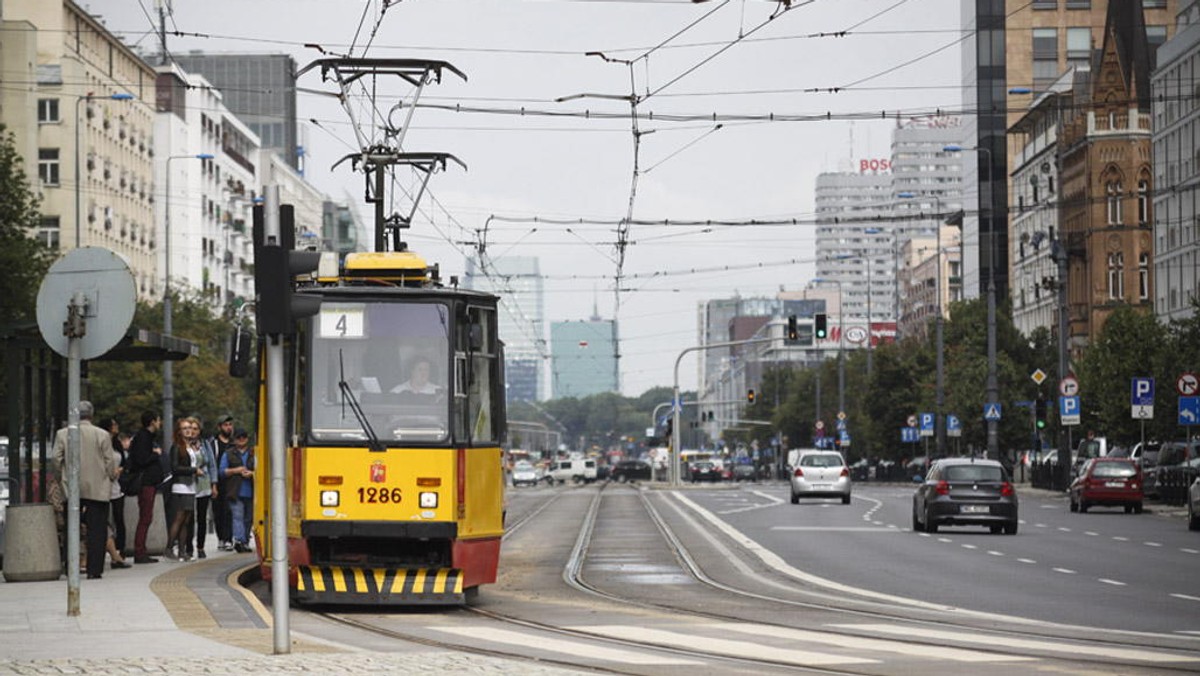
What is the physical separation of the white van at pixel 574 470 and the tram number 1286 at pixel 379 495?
132 meters

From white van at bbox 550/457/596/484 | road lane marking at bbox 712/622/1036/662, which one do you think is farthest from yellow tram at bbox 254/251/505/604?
white van at bbox 550/457/596/484

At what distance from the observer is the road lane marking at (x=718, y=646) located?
15.1m

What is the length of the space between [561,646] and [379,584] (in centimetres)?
461

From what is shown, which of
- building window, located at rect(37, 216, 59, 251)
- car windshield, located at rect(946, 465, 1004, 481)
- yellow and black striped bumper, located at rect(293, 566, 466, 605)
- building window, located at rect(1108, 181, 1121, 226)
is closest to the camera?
yellow and black striped bumper, located at rect(293, 566, 466, 605)

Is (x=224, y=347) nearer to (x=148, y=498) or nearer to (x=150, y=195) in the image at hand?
(x=150, y=195)

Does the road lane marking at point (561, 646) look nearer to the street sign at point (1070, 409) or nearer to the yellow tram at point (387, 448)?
the yellow tram at point (387, 448)

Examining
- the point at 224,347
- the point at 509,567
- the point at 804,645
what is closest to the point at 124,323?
the point at 804,645

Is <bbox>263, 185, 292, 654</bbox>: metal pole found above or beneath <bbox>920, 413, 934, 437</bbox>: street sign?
beneath

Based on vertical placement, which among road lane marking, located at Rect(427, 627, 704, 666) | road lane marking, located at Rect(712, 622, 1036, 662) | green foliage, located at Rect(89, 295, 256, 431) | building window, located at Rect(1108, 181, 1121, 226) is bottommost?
road lane marking, located at Rect(712, 622, 1036, 662)

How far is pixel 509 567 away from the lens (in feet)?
95.4

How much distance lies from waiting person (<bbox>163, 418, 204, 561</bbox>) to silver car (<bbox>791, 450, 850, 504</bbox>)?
36225 mm

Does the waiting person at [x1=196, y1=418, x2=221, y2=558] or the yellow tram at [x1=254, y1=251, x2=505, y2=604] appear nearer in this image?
the yellow tram at [x1=254, y1=251, x2=505, y2=604]

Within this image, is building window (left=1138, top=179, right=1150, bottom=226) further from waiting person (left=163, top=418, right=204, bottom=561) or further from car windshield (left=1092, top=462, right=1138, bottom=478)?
waiting person (left=163, top=418, right=204, bottom=561)

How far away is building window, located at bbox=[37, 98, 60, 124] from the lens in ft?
335
